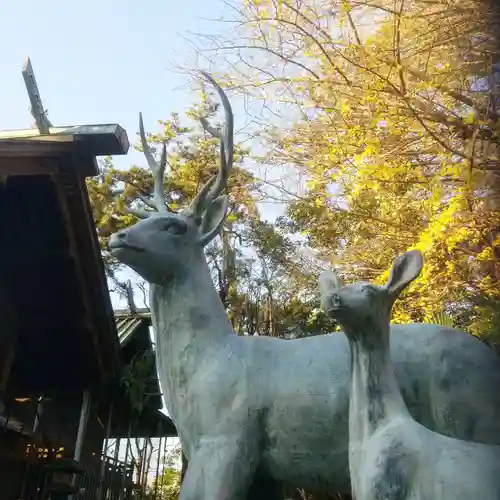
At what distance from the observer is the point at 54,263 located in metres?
6.21

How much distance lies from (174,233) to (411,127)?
10.9ft

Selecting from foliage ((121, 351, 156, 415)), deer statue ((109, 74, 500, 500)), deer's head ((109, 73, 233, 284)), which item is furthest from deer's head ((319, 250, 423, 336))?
foliage ((121, 351, 156, 415))

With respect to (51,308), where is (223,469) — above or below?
below

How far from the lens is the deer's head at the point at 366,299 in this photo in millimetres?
2221

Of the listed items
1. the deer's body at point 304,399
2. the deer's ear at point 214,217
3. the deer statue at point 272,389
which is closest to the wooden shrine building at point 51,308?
the deer's ear at point 214,217

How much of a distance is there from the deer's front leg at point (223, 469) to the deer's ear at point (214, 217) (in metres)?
1.08

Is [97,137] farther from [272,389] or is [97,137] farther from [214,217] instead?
[272,389]

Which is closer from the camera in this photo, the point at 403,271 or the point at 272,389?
the point at 403,271

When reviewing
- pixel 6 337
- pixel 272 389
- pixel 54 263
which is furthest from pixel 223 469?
pixel 6 337

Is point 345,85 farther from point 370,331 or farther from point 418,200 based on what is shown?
point 370,331

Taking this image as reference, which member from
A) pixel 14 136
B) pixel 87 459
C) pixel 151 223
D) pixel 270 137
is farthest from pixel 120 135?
pixel 87 459

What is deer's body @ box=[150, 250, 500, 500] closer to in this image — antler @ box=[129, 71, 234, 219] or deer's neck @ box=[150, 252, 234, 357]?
deer's neck @ box=[150, 252, 234, 357]

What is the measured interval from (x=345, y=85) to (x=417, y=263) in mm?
3833

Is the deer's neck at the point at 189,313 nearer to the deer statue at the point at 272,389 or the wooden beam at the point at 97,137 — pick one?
the deer statue at the point at 272,389
